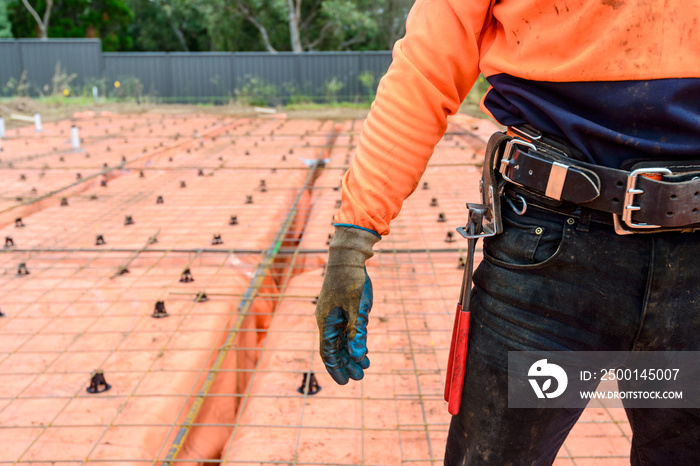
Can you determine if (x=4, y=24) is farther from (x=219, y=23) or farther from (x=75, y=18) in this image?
(x=219, y=23)

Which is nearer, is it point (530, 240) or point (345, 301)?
point (530, 240)

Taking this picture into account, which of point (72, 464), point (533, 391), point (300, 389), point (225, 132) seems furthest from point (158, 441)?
point (225, 132)

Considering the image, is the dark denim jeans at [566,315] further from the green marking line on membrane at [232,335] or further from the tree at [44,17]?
the tree at [44,17]

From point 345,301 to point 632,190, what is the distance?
1.83 ft

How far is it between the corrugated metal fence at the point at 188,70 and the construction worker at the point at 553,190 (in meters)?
16.2

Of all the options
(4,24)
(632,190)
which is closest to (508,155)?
(632,190)

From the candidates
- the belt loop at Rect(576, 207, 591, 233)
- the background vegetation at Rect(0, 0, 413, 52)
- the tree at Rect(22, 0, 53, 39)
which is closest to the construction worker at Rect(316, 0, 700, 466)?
the belt loop at Rect(576, 207, 591, 233)

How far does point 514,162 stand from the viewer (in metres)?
1.04

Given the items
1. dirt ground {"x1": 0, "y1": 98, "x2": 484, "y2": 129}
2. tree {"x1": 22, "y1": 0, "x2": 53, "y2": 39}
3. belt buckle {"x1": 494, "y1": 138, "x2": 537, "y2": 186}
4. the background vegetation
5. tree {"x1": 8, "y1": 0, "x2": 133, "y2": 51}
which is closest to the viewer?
belt buckle {"x1": 494, "y1": 138, "x2": 537, "y2": 186}

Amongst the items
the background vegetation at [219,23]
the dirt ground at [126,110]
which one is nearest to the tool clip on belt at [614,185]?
the dirt ground at [126,110]

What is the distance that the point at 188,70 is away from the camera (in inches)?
682

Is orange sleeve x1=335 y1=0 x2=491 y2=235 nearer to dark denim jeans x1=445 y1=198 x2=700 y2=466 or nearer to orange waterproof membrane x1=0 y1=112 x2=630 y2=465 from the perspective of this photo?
dark denim jeans x1=445 y1=198 x2=700 y2=466

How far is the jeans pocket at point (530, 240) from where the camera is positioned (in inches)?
39.0

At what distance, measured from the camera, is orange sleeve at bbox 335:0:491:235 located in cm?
107
